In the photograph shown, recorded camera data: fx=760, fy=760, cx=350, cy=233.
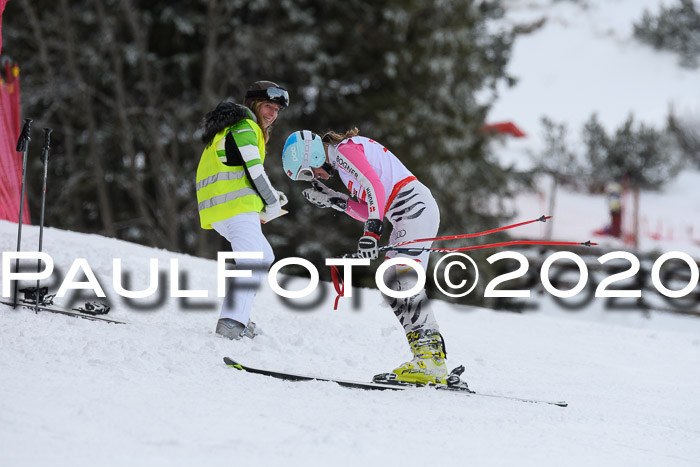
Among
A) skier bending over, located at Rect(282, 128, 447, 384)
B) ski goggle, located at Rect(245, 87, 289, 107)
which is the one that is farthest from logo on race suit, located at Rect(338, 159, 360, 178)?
ski goggle, located at Rect(245, 87, 289, 107)

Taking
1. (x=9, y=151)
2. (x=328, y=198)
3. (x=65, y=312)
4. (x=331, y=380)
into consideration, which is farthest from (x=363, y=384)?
(x=9, y=151)

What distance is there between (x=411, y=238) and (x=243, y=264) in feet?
3.95

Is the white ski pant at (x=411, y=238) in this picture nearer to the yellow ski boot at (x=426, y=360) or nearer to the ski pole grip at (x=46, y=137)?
the yellow ski boot at (x=426, y=360)

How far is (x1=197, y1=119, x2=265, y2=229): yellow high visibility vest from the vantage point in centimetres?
491

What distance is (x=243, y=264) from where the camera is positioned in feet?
16.5

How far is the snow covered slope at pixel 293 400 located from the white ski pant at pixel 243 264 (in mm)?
238

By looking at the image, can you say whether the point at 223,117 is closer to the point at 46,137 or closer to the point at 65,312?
the point at 46,137

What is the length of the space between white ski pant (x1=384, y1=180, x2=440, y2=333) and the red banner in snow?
17.3 ft

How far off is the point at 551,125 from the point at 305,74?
1479 cm

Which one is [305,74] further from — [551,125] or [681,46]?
[681,46]

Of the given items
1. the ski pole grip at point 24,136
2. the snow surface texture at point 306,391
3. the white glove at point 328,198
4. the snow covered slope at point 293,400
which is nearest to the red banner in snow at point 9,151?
the snow surface texture at point 306,391

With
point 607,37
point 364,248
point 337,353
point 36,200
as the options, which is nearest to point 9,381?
point 364,248

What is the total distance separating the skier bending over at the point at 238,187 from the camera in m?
4.90

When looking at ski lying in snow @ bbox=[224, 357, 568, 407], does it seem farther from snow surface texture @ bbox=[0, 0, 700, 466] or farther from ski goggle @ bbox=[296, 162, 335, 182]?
ski goggle @ bbox=[296, 162, 335, 182]
